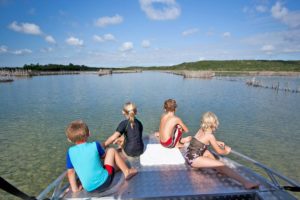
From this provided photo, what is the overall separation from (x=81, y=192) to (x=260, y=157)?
715 centimetres

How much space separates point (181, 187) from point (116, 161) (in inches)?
54.7

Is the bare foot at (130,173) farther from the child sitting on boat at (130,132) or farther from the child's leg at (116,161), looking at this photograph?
the child sitting on boat at (130,132)

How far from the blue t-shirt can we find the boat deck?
253 mm

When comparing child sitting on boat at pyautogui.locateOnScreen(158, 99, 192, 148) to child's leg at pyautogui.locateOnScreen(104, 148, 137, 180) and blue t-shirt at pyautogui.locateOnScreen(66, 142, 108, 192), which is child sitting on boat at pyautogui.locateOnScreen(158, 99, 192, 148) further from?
blue t-shirt at pyautogui.locateOnScreen(66, 142, 108, 192)

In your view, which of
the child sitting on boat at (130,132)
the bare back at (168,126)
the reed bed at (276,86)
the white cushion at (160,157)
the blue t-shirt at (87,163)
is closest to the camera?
the blue t-shirt at (87,163)

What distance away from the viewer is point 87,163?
382 centimetres

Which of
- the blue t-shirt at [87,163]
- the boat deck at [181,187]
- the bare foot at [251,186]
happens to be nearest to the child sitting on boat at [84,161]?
the blue t-shirt at [87,163]

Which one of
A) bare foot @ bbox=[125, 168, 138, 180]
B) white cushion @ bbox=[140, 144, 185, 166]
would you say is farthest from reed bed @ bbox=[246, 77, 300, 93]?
bare foot @ bbox=[125, 168, 138, 180]

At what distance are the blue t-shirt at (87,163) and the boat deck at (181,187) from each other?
0.83 feet

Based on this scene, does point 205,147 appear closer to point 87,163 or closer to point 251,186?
point 251,186

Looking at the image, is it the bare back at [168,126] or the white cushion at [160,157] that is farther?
the bare back at [168,126]

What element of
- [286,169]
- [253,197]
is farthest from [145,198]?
[286,169]

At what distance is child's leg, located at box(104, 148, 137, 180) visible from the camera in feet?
14.2

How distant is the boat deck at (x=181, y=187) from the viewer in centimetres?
392
